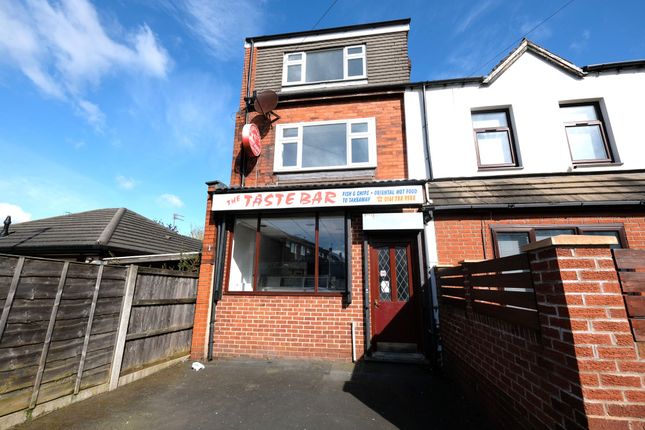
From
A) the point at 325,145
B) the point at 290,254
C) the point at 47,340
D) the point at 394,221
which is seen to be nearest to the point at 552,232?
the point at 394,221

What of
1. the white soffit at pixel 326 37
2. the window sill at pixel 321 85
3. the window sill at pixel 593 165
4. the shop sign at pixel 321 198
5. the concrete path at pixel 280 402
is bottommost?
the concrete path at pixel 280 402

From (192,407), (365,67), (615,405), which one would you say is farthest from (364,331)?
(365,67)

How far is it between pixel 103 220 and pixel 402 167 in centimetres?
1271

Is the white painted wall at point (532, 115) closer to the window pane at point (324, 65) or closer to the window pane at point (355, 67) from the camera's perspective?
the window pane at point (355, 67)

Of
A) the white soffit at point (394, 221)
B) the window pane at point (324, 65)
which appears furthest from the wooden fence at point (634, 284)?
the window pane at point (324, 65)

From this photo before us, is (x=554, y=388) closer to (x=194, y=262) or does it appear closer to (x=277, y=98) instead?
(x=194, y=262)

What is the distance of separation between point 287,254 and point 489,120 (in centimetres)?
605

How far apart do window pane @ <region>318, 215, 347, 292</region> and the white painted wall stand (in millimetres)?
2323

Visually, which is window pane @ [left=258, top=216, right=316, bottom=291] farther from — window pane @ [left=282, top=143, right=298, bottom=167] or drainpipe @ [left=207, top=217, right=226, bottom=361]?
window pane @ [left=282, top=143, right=298, bottom=167]

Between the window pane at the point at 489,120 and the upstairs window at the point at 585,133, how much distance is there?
4.47ft

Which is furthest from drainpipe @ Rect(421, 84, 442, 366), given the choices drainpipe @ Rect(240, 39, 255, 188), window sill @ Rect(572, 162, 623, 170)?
drainpipe @ Rect(240, 39, 255, 188)

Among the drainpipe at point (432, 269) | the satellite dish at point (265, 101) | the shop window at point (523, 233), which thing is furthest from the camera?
the satellite dish at point (265, 101)

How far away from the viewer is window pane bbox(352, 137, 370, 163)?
23.2 feet

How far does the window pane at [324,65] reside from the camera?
8352 mm
